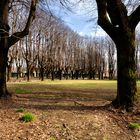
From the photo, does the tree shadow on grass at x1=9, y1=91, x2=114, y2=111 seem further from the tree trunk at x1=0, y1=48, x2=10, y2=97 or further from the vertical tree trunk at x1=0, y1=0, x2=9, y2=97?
the vertical tree trunk at x1=0, y1=0, x2=9, y2=97

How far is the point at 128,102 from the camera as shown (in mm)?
13734

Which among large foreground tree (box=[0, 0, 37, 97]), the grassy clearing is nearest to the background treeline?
the grassy clearing

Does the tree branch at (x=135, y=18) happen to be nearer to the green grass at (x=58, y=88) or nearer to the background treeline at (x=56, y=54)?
the green grass at (x=58, y=88)

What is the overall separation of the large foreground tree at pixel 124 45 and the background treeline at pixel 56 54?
96.5 feet

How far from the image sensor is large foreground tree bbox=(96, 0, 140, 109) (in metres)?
13.8

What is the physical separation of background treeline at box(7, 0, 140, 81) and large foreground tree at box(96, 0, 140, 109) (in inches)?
1158

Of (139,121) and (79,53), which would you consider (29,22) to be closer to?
(139,121)

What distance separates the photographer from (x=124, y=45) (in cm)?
1391

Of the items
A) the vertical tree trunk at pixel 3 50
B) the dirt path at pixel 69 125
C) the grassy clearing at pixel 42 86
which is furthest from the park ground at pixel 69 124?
the grassy clearing at pixel 42 86

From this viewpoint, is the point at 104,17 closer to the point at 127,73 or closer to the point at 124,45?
the point at 124,45

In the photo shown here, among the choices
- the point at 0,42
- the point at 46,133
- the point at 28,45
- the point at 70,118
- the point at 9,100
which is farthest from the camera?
the point at 28,45

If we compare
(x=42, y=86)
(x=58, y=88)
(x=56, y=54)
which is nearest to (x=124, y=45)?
(x=58, y=88)

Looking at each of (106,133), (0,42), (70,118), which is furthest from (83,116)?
(0,42)

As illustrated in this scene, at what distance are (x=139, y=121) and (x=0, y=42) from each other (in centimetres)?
910
